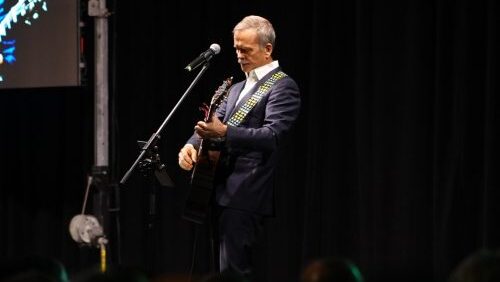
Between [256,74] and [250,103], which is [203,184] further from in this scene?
[256,74]

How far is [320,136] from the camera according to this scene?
4457 millimetres

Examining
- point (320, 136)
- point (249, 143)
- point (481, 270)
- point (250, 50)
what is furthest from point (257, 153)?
point (481, 270)

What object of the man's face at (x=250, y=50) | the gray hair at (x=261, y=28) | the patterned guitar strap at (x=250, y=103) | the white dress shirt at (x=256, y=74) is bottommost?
the patterned guitar strap at (x=250, y=103)

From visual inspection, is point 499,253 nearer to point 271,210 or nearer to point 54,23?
point 271,210

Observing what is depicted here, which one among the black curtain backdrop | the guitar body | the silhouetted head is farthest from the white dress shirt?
the silhouetted head

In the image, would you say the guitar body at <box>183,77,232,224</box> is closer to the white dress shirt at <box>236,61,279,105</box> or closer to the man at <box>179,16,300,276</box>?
the man at <box>179,16,300,276</box>

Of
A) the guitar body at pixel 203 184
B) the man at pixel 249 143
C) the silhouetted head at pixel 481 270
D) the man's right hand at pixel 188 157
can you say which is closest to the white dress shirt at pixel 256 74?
the man at pixel 249 143

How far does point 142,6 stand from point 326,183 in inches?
65.9

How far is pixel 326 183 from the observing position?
445cm

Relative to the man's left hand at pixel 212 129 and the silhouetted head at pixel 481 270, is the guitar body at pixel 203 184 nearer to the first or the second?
the man's left hand at pixel 212 129

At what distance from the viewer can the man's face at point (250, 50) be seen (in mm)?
3424

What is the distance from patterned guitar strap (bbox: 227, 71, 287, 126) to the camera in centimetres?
341

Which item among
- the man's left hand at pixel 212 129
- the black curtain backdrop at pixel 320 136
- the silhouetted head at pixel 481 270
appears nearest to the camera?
the silhouetted head at pixel 481 270

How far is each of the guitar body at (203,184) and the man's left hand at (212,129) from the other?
132 millimetres
